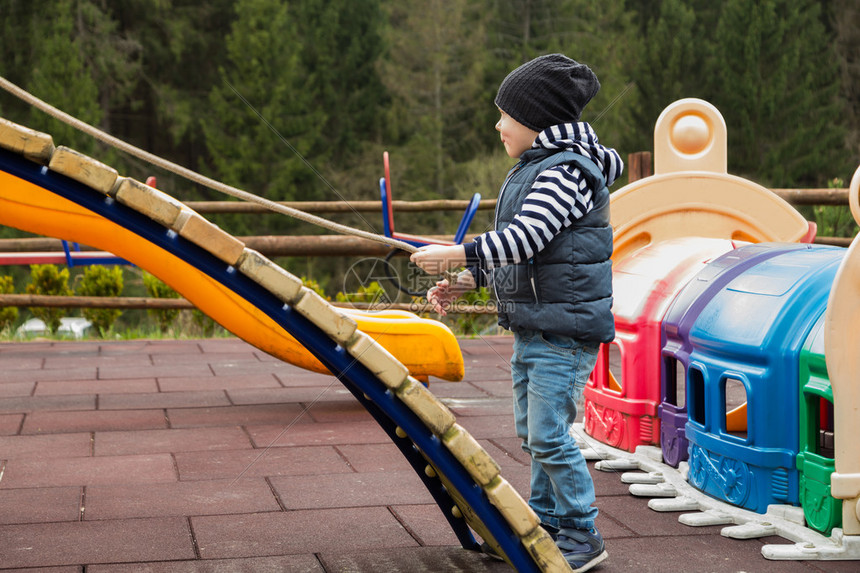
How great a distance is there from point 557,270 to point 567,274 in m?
0.03

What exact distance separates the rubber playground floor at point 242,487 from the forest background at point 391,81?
14.5 meters

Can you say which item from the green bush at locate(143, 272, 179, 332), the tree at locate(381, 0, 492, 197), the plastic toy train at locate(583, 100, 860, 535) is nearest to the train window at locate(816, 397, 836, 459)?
the plastic toy train at locate(583, 100, 860, 535)

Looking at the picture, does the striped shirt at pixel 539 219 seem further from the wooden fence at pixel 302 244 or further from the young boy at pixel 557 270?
the wooden fence at pixel 302 244

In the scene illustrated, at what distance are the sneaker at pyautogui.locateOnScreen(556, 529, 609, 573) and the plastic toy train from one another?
2.17ft

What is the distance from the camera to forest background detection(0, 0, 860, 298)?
2259 cm

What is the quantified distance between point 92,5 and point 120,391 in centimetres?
1979

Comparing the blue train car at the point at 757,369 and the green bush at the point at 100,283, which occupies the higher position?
the blue train car at the point at 757,369

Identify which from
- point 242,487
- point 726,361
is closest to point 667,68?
point 726,361

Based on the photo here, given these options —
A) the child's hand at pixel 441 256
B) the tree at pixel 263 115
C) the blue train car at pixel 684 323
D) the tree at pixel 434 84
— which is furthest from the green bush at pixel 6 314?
the tree at pixel 434 84

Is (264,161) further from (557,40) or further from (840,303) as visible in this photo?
(840,303)

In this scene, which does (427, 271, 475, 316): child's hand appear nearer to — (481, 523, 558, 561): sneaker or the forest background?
(481, 523, 558, 561): sneaker

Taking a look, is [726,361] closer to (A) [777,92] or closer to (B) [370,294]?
(B) [370,294]

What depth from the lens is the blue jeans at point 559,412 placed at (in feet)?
7.79

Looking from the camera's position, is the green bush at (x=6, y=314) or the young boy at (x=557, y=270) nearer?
the young boy at (x=557, y=270)
